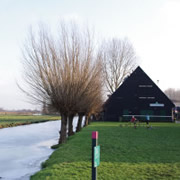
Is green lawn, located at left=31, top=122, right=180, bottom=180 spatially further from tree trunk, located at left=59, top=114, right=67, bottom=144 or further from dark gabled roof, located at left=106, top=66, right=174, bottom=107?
dark gabled roof, located at left=106, top=66, right=174, bottom=107

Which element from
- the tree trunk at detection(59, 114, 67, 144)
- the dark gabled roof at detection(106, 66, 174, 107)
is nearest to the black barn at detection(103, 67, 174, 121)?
the dark gabled roof at detection(106, 66, 174, 107)

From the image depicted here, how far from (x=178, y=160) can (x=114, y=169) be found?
111 inches

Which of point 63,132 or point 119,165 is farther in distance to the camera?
point 63,132

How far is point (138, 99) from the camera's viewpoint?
38.0 m

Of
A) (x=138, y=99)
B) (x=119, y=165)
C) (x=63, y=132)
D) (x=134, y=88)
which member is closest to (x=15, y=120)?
(x=134, y=88)

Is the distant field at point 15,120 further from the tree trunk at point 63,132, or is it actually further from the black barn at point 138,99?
the tree trunk at point 63,132

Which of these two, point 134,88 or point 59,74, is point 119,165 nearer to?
point 59,74

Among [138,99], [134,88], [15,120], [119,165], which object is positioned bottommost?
[119,165]

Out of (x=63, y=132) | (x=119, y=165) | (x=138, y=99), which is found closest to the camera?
(x=119, y=165)

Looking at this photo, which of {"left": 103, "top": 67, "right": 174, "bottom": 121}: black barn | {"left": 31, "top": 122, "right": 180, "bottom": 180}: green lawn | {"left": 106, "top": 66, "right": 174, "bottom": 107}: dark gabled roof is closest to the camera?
{"left": 31, "top": 122, "right": 180, "bottom": 180}: green lawn

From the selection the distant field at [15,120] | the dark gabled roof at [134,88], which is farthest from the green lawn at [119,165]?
the dark gabled roof at [134,88]

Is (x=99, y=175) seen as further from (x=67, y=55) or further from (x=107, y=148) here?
(x=67, y=55)

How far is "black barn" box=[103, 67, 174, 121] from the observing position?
1483 inches

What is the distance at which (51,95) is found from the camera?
54.0ft
